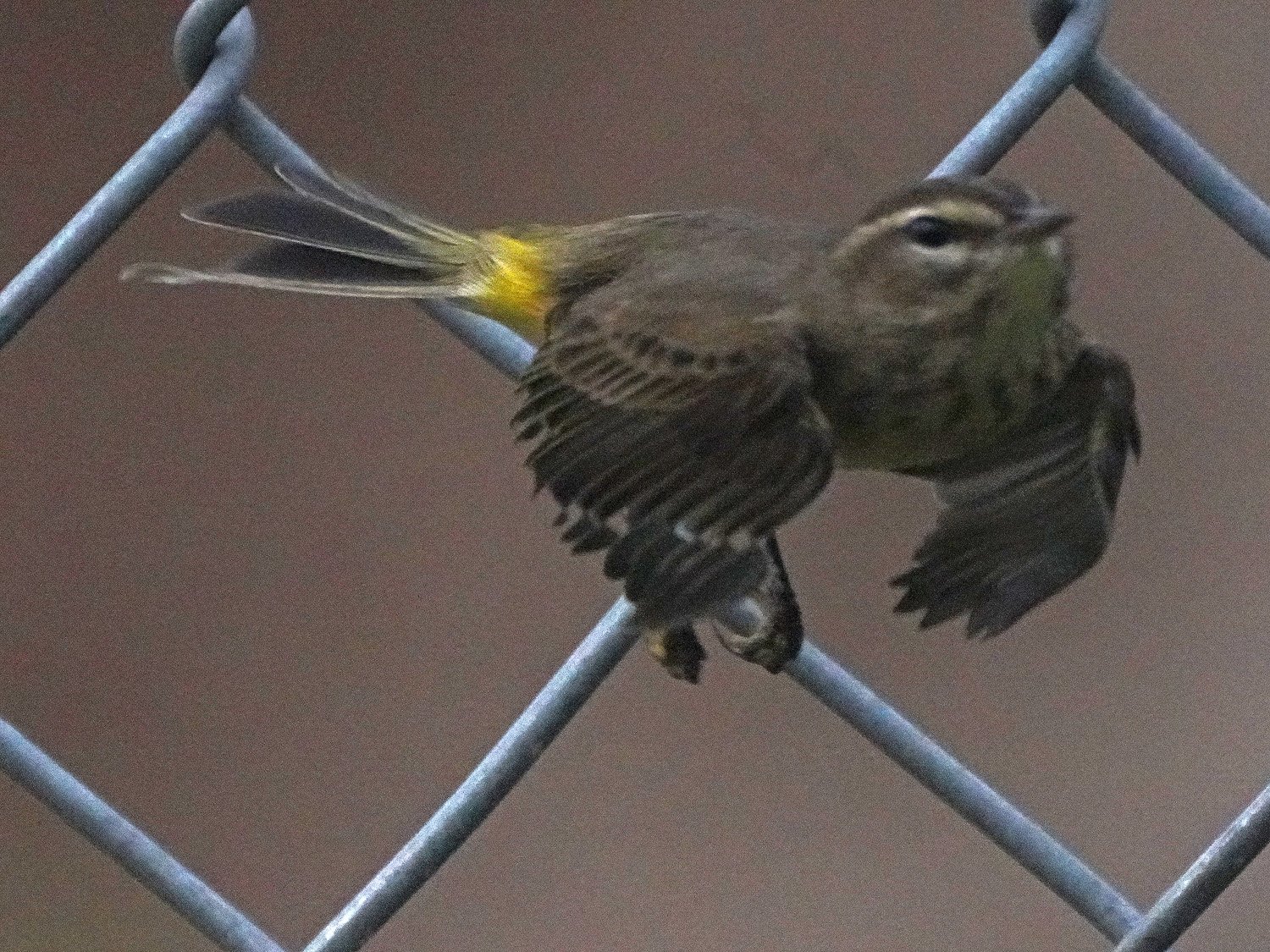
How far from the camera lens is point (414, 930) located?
213 cm

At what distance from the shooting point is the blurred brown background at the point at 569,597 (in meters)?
1.92

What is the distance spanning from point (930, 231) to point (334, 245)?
34 centimetres

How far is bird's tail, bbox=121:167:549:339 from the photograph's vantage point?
3.93 ft

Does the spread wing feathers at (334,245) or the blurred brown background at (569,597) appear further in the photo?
the blurred brown background at (569,597)

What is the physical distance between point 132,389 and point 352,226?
814 millimetres

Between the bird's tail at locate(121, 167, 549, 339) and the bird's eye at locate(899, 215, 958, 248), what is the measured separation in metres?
0.26

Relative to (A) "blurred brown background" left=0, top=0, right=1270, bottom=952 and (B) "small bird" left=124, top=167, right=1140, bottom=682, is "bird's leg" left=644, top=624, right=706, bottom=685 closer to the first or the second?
(B) "small bird" left=124, top=167, right=1140, bottom=682

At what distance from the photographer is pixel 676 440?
40.1 inches

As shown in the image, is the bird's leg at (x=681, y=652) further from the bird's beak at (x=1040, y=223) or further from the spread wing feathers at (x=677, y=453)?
the bird's beak at (x=1040, y=223)

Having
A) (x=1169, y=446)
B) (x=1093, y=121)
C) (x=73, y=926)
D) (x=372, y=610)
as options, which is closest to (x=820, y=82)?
(x=1093, y=121)

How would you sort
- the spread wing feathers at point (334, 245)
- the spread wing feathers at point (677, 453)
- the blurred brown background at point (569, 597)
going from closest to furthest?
the spread wing feathers at point (677, 453) < the spread wing feathers at point (334, 245) < the blurred brown background at point (569, 597)

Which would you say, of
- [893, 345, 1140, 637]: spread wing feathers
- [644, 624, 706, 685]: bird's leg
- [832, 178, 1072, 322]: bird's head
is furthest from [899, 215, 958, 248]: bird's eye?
[644, 624, 706, 685]: bird's leg

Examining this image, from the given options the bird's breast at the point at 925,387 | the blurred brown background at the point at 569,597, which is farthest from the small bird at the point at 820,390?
the blurred brown background at the point at 569,597

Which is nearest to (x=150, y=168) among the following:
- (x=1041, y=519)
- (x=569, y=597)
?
(x=1041, y=519)
